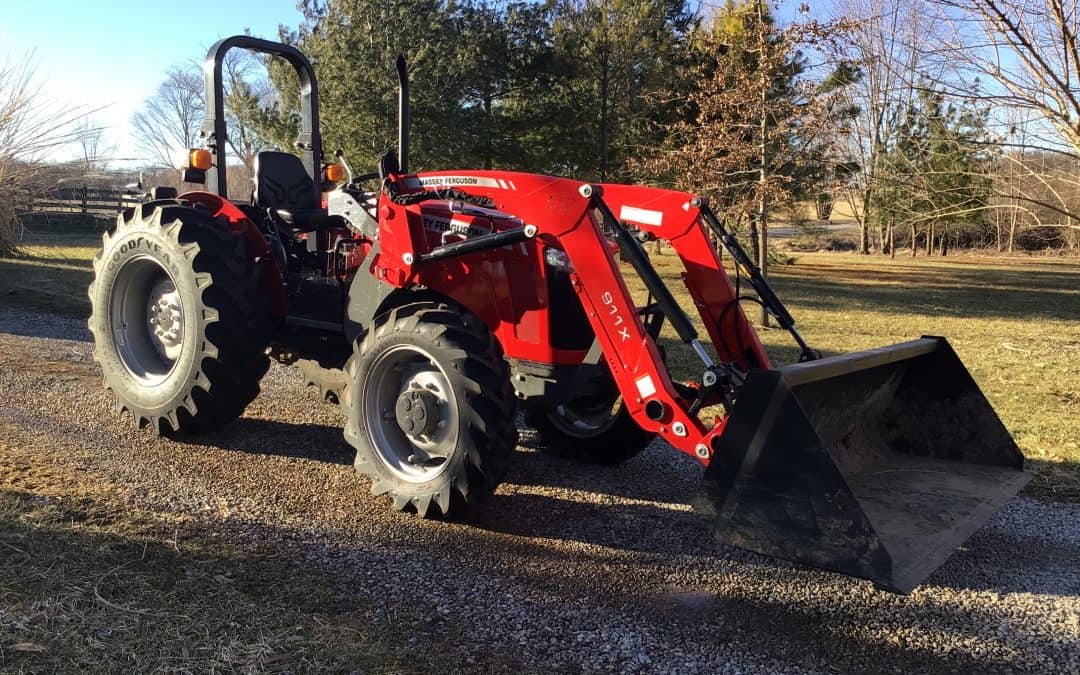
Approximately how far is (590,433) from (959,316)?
13.4 meters

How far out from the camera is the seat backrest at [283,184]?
6023mm

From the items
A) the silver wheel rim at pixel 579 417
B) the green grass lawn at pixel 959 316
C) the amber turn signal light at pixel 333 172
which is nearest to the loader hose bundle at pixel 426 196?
the silver wheel rim at pixel 579 417

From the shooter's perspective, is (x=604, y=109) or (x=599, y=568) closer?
(x=599, y=568)

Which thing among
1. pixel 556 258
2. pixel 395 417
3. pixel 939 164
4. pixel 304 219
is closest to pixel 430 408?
pixel 395 417

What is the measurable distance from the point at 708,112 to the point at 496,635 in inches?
422

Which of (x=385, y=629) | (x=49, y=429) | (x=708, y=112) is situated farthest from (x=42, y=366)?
(x=708, y=112)

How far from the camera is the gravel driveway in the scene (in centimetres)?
314

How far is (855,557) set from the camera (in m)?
3.05

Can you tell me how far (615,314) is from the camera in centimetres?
391

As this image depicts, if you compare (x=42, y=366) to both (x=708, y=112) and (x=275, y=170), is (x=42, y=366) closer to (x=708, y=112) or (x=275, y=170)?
(x=275, y=170)

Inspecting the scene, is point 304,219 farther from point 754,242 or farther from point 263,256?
point 754,242

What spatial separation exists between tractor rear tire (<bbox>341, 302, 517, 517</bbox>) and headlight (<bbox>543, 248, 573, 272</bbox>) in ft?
1.70

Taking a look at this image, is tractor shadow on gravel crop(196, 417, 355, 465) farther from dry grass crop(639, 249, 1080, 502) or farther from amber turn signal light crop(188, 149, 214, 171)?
dry grass crop(639, 249, 1080, 502)

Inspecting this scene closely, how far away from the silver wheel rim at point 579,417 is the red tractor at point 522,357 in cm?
2
